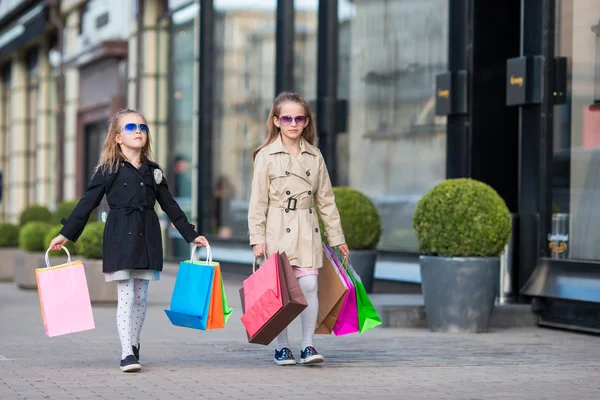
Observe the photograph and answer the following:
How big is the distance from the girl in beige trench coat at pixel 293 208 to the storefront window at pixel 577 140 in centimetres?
377

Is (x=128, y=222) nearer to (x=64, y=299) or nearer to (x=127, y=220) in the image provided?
(x=127, y=220)

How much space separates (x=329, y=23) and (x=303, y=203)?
844 cm

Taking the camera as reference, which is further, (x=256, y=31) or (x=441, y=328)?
(x=256, y=31)

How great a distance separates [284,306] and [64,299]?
142 cm

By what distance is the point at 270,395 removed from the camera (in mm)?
6590

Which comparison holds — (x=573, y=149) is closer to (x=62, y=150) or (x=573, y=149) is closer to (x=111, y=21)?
(x=111, y=21)

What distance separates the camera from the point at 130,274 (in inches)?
305

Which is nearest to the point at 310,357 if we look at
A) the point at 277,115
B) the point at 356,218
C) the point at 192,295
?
the point at 192,295

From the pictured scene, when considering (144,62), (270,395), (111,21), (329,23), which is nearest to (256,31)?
(329,23)

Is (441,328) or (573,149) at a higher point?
(573,149)

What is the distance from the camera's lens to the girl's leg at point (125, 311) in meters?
7.66

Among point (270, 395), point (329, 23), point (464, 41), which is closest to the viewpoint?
point (270, 395)

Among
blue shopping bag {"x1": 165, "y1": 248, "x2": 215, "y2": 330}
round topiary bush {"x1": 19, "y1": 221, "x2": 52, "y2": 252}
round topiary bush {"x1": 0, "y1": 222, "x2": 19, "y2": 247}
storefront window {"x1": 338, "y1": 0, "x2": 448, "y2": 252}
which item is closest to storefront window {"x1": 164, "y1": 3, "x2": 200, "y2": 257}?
round topiary bush {"x1": 0, "y1": 222, "x2": 19, "y2": 247}

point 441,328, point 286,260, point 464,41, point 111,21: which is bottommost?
point 441,328
